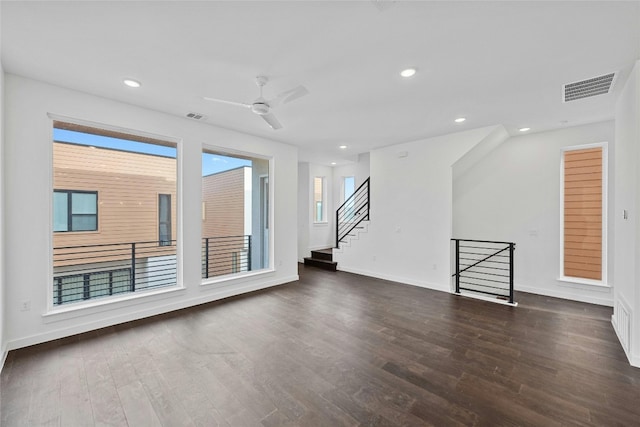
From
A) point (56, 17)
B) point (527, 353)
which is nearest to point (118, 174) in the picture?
point (56, 17)

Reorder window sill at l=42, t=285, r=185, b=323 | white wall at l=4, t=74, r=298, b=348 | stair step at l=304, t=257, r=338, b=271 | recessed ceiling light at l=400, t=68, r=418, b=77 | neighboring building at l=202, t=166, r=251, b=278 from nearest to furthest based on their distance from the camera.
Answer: recessed ceiling light at l=400, t=68, r=418, b=77 → white wall at l=4, t=74, r=298, b=348 → window sill at l=42, t=285, r=185, b=323 → neighboring building at l=202, t=166, r=251, b=278 → stair step at l=304, t=257, r=338, b=271

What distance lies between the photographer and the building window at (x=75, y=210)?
11.2ft

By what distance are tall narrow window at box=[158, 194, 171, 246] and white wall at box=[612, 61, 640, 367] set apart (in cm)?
595

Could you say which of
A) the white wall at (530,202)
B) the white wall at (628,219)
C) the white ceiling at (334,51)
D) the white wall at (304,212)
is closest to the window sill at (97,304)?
the white ceiling at (334,51)

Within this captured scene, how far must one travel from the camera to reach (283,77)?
9.70 ft

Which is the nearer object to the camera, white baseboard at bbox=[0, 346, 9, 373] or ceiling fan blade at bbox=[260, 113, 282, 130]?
white baseboard at bbox=[0, 346, 9, 373]

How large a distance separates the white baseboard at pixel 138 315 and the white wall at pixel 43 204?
0.4 inches

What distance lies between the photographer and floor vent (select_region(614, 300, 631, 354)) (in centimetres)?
288

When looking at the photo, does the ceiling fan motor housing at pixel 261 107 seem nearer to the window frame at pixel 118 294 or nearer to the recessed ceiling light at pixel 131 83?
the recessed ceiling light at pixel 131 83

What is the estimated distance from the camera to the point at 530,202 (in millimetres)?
5211

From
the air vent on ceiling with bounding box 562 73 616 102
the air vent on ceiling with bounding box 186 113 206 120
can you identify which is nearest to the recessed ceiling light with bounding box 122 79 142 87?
the air vent on ceiling with bounding box 186 113 206 120

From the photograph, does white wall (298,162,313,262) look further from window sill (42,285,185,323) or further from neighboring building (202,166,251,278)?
window sill (42,285,185,323)

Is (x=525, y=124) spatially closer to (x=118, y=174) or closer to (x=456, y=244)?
(x=456, y=244)

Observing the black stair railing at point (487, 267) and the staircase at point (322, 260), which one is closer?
the black stair railing at point (487, 267)
